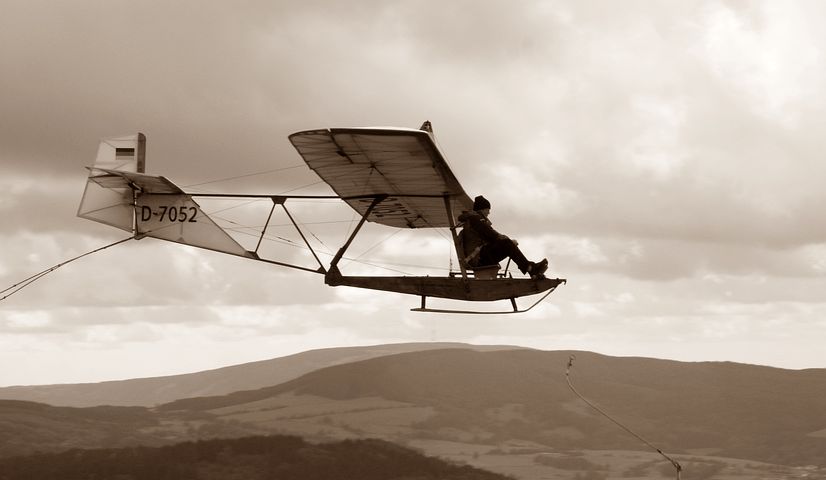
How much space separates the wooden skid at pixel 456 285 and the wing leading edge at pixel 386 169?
151cm

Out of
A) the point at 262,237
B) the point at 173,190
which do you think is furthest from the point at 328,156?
the point at 173,190

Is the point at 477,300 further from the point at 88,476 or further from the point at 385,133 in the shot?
the point at 88,476

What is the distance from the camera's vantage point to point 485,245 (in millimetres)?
19094

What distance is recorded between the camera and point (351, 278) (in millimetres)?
20078

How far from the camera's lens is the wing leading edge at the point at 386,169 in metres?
16.7

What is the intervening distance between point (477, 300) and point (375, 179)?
3.73m

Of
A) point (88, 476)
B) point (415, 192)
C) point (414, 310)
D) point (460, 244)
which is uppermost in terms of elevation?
point (415, 192)

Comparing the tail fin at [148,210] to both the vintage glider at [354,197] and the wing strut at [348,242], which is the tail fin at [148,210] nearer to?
the vintage glider at [354,197]

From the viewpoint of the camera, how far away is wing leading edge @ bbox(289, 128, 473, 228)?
1670 centimetres

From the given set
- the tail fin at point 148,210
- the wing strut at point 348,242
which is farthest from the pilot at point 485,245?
the tail fin at point 148,210

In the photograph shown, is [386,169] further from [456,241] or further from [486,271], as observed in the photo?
[486,271]

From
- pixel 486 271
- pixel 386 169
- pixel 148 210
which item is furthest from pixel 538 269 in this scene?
pixel 148 210

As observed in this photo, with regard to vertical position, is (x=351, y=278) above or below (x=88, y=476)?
above

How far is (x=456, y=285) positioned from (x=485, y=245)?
1.15 m
